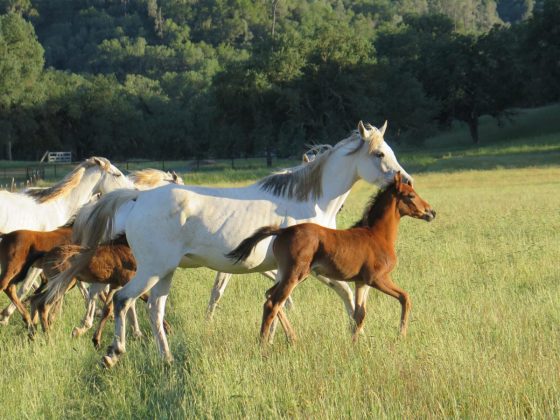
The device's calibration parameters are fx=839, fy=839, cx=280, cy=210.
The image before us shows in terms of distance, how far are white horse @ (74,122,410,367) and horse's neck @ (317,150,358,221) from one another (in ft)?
0.03

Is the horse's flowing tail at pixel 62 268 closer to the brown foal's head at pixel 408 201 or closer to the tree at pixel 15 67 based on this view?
the brown foal's head at pixel 408 201

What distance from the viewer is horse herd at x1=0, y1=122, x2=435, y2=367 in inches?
299

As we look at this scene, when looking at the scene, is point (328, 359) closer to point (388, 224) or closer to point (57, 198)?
point (388, 224)

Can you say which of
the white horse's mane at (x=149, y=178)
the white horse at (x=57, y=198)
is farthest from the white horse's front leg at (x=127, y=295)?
the white horse's mane at (x=149, y=178)

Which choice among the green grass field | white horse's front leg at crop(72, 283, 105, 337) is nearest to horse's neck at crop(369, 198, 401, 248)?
the green grass field

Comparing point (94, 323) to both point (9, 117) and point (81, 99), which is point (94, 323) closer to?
point (9, 117)

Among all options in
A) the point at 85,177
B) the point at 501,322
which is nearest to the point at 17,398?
the point at 501,322

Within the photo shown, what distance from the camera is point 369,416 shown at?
17.6 feet

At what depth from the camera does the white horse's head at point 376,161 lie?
8664 mm

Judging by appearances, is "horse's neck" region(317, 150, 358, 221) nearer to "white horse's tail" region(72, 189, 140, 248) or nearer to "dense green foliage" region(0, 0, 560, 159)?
"white horse's tail" region(72, 189, 140, 248)

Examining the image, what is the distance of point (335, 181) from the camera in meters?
8.73

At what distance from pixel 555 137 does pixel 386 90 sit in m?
12.7

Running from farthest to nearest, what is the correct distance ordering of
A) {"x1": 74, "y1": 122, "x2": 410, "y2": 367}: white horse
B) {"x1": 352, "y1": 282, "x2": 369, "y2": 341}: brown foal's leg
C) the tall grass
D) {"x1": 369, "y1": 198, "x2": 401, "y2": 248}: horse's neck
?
{"x1": 369, "y1": 198, "x2": 401, "y2": 248}: horse's neck → {"x1": 74, "y1": 122, "x2": 410, "y2": 367}: white horse → {"x1": 352, "y1": 282, "x2": 369, "y2": 341}: brown foal's leg → the tall grass

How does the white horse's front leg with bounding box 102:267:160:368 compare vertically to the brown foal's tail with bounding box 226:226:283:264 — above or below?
below
